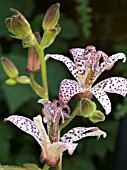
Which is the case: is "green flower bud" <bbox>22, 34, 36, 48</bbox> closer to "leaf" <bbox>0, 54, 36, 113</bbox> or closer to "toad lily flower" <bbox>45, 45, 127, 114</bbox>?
"toad lily flower" <bbox>45, 45, 127, 114</bbox>

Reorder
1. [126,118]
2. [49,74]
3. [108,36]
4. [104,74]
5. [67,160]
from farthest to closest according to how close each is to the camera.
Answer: [108,36] < [104,74] < [67,160] < [49,74] < [126,118]

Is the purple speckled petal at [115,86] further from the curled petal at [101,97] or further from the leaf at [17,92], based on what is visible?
the leaf at [17,92]

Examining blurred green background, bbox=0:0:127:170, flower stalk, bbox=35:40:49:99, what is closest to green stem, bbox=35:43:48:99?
flower stalk, bbox=35:40:49:99

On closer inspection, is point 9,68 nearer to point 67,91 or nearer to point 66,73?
point 67,91

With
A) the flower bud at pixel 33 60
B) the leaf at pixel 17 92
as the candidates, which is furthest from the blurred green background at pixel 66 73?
the flower bud at pixel 33 60

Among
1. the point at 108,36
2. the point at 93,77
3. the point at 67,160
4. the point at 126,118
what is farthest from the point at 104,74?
the point at 93,77

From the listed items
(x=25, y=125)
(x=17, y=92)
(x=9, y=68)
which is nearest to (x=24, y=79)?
(x=9, y=68)

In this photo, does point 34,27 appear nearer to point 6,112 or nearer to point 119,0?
point 6,112
